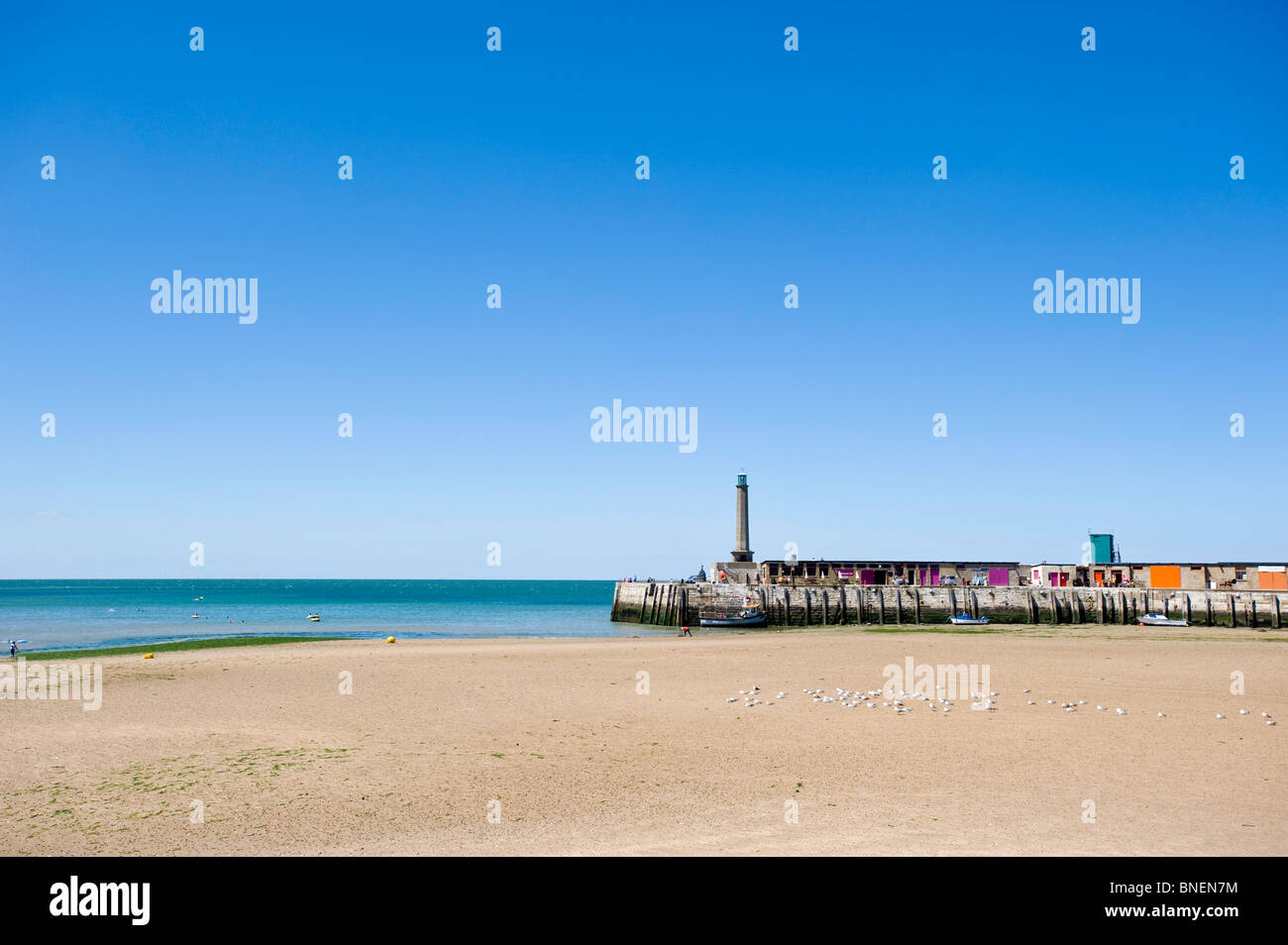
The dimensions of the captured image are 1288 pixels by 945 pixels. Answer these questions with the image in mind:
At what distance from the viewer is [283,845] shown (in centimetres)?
1102

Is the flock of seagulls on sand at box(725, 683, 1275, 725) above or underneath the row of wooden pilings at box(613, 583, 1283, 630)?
above

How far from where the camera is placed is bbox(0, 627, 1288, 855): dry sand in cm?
1131

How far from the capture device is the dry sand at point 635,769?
11.3 m

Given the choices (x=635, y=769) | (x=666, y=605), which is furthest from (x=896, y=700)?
(x=666, y=605)

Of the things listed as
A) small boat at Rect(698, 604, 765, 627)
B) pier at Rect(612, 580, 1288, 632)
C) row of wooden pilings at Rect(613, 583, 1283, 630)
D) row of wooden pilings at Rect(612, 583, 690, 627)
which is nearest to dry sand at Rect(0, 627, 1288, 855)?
small boat at Rect(698, 604, 765, 627)

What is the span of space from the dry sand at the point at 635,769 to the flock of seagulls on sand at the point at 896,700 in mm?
410

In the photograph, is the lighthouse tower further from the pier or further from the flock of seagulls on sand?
the flock of seagulls on sand

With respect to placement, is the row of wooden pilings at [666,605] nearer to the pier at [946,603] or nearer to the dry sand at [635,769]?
the pier at [946,603]

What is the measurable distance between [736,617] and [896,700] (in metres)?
47.8

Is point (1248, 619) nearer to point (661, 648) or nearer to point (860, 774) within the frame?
point (661, 648)

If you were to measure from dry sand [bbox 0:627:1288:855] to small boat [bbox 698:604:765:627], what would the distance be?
40091 mm

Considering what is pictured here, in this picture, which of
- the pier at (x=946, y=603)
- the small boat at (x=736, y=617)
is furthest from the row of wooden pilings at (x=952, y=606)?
the small boat at (x=736, y=617)

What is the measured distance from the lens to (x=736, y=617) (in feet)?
230
